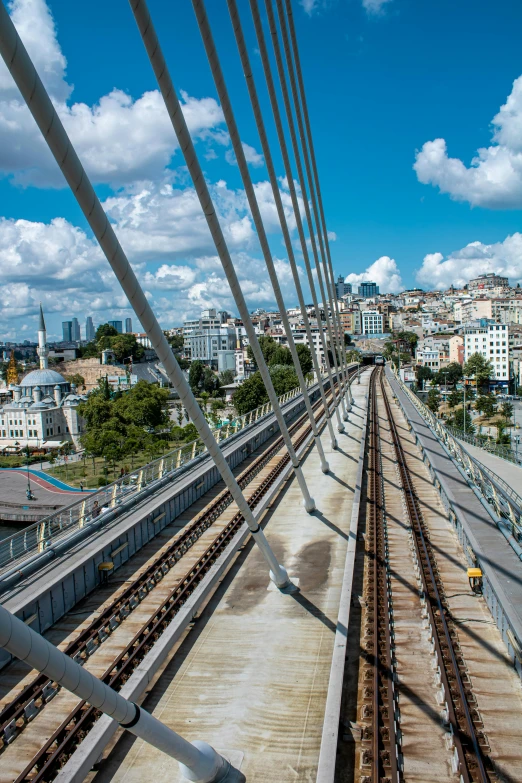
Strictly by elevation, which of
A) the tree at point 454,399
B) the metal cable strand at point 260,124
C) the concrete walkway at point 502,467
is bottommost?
the concrete walkway at point 502,467

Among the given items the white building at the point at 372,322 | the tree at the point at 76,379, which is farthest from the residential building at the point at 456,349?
the tree at the point at 76,379

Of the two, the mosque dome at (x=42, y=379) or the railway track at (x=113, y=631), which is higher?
the mosque dome at (x=42, y=379)

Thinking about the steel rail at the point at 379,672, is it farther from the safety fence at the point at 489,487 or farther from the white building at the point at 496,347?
the white building at the point at 496,347

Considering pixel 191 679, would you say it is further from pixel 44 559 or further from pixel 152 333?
pixel 152 333

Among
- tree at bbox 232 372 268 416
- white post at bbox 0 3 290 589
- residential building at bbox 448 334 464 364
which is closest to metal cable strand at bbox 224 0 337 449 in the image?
white post at bbox 0 3 290 589

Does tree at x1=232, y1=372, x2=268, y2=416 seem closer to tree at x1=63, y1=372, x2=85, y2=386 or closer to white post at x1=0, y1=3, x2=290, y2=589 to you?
white post at x1=0, y1=3, x2=290, y2=589

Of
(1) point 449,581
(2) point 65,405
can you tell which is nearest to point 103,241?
(1) point 449,581

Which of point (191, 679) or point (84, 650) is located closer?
point (191, 679)
